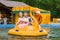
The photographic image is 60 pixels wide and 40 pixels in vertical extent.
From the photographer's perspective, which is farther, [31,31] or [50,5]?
[50,5]

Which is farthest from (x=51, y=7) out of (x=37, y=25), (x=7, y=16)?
(x=37, y=25)

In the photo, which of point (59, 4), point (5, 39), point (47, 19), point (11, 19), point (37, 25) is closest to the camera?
point (5, 39)

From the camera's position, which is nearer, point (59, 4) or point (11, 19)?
point (11, 19)

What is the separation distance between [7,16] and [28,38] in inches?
645

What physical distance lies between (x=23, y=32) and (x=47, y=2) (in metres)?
24.0

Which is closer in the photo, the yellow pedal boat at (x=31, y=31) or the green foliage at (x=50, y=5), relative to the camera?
the yellow pedal boat at (x=31, y=31)

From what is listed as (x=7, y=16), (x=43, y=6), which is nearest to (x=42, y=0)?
(x=43, y=6)

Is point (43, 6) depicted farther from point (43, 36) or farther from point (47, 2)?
point (43, 36)

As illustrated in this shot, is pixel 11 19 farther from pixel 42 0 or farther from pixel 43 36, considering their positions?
pixel 43 36

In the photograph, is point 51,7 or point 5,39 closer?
point 5,39

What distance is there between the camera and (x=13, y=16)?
3064 cm

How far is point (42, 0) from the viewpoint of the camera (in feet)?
132

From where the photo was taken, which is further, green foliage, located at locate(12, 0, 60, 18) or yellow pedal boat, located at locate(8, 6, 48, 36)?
green foliage, located at locate(12, 0, 60, 18)

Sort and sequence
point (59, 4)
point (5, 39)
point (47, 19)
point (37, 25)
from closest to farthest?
point (5, 39) < point (37, 25) < point (47, 19) < point (59, 4)
